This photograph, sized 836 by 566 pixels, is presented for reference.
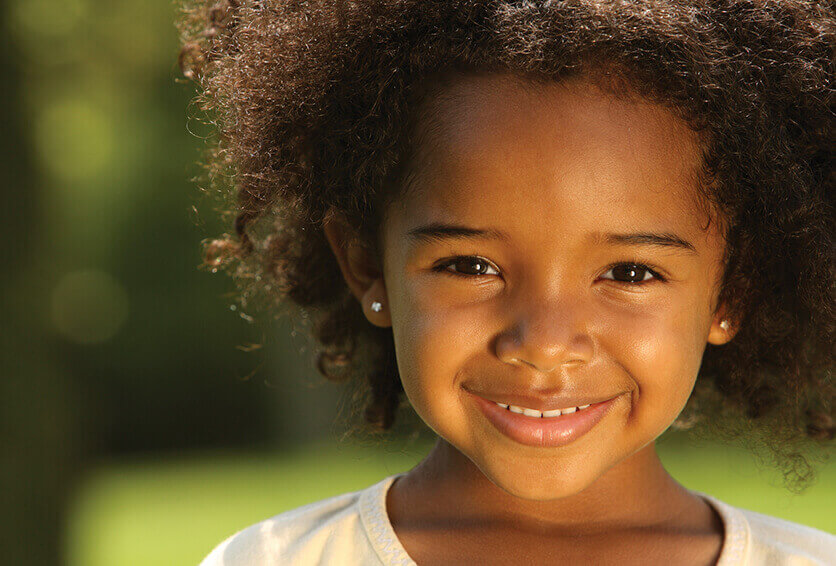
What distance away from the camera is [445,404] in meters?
1.84

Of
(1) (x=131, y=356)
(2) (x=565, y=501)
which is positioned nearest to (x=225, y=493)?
(1) (x=131, y=356)

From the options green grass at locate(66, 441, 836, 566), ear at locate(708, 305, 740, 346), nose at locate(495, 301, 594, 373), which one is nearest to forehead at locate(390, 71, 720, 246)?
nose at locate(495, 301, 594, 373)

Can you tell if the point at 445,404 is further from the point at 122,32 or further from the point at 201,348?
the point at 201,348

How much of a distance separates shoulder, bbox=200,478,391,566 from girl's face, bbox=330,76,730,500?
1.05 feet

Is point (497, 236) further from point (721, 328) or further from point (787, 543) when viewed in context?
point (787, 543)

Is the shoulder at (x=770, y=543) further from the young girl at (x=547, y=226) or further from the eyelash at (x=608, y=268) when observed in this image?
the eyelash at (x=608, y=268)

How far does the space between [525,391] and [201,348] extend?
9.06m

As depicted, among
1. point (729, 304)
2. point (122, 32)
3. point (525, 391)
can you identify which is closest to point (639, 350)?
point (525, 391)

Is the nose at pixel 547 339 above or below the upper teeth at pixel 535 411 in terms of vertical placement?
above

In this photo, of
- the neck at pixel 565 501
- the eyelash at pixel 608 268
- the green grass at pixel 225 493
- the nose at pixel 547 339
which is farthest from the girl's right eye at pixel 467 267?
the green grass at pixel 225 493

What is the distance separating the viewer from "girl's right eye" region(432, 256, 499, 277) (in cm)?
179

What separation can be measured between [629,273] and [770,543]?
0.62 metres

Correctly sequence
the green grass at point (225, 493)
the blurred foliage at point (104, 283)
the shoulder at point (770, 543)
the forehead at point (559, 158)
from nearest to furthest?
the forehead at point (559, 158) → the shoulder at point (770, 543) → the blurred foliage at point (104, 283) → the green grass at point (225, 493)

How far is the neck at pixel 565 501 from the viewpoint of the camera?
202 centimetres
